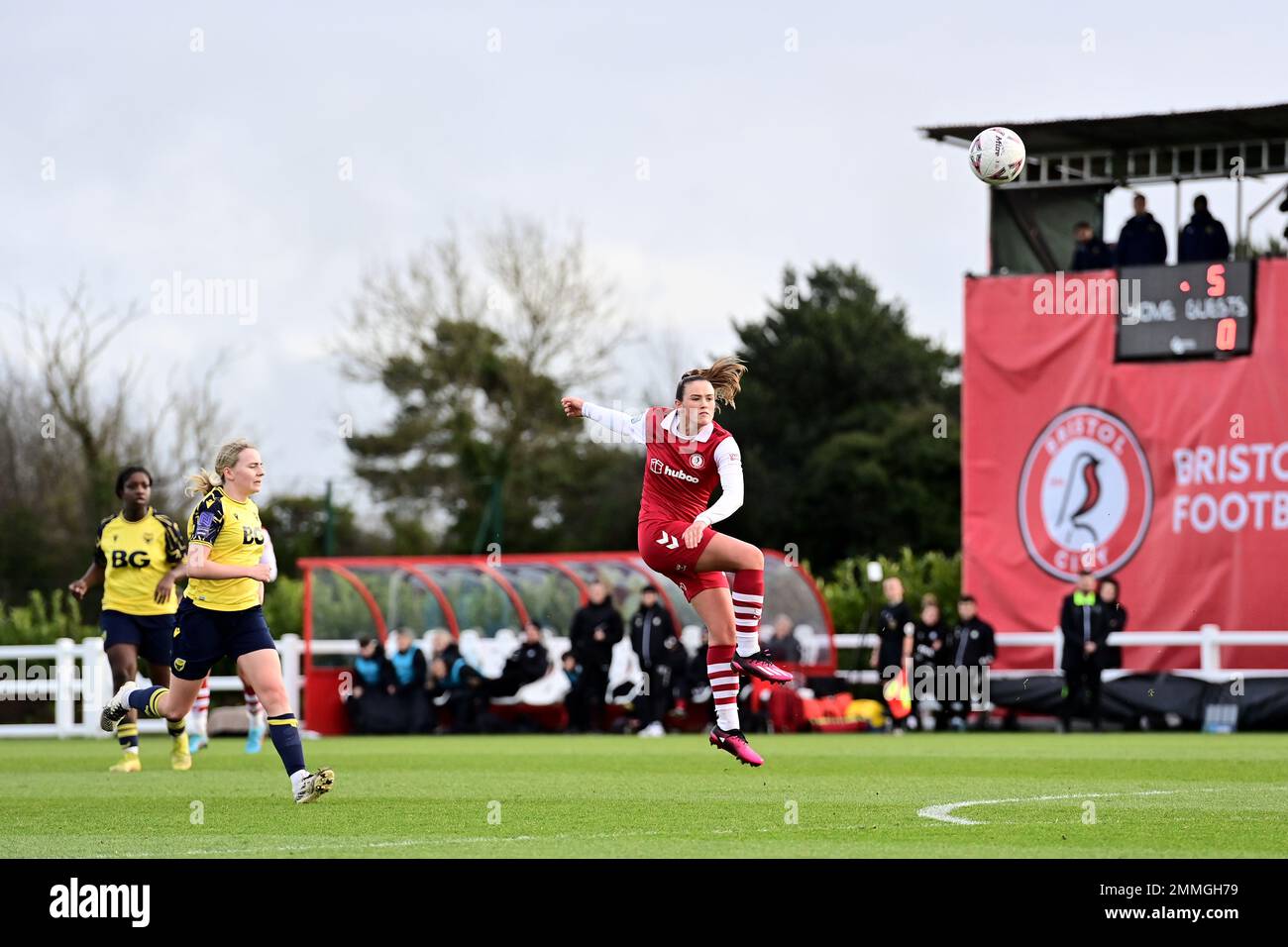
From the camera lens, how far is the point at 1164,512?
2645cm

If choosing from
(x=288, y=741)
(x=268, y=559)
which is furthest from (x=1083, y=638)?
(x=288, y=741)

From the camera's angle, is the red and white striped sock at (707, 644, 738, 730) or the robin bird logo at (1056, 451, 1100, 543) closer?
the red and white striped sock at (707, 644, 738, 730)

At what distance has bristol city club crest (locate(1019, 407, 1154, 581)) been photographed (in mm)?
26828

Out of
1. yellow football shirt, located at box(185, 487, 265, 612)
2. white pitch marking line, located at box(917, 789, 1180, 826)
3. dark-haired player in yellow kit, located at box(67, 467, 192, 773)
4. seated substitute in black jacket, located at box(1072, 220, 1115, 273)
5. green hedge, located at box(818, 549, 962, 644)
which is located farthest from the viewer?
green hedge, located at box(818, 549, 962, 644)

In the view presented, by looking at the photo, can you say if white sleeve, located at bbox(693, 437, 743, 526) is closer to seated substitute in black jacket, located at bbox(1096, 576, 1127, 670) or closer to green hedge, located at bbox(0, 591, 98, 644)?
seated substitute in black jacket, located at bbox(1096, 576, 1127, 670)

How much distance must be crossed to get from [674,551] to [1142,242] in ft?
52.8

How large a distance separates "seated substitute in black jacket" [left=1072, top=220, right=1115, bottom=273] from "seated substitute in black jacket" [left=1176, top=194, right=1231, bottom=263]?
112cm

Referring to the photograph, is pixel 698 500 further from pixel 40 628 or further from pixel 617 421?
pixel 40 628

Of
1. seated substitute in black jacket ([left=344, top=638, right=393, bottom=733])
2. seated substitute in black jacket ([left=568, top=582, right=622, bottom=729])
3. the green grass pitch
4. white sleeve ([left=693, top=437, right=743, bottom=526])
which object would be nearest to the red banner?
seated substitute in black jacket ([left=568, top=582, right=622, bottom=729])

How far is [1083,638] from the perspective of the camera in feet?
79.0

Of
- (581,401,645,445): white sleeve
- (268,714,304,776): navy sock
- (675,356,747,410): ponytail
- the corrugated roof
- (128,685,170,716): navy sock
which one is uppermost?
the corrugated roof
